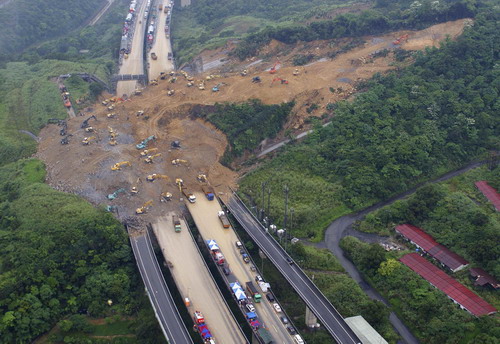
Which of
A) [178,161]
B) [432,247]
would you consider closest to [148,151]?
[178,161]

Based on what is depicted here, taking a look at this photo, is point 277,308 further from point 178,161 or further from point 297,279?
point 178,161

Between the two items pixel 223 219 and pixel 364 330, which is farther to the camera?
pixel 223 219

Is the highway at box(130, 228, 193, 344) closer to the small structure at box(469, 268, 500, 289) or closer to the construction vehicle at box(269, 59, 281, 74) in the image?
the small structure at box(469, 268, 500, 289)

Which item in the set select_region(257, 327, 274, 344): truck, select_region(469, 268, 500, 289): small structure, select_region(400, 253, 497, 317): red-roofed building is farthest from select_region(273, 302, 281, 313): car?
select_region(469, 268, 500, 289): small structure

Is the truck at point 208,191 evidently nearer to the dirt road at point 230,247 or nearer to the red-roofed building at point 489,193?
the dirt road at point 230,247

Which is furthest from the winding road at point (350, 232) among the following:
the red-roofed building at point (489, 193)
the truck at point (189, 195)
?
the truck at point (189, 195)

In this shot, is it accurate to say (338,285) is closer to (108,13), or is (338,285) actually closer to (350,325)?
(350,325)
